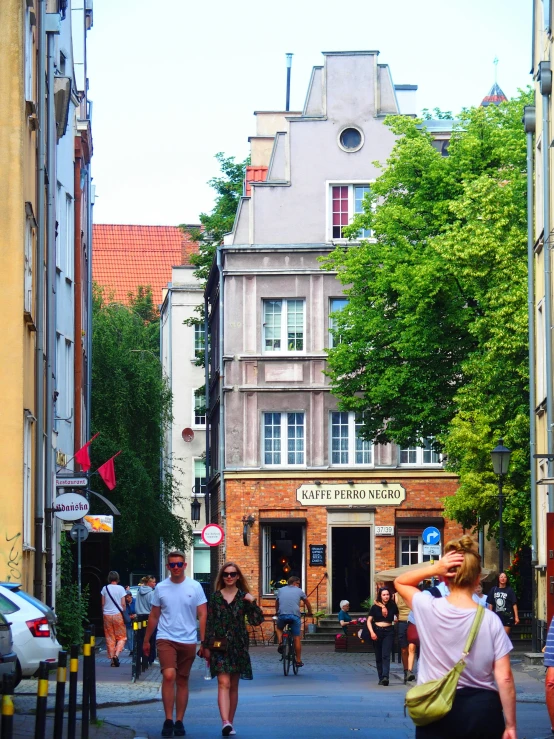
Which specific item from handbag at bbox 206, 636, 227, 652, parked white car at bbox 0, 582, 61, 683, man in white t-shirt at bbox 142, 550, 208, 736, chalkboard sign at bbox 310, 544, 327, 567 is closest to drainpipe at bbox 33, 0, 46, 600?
parked white car at bbox 0, 582, 61, 683

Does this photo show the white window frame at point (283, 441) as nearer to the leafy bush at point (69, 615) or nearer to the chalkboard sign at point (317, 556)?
the chalkboard sign at point (317, 556)

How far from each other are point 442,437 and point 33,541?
1433 cm

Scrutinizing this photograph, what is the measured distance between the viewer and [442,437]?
35750 millimetres

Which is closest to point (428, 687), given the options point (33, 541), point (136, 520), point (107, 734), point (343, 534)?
point (107, 734)

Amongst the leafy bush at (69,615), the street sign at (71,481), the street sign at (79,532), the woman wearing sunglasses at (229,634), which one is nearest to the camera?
the woman wearing sunglasses at (229,634)

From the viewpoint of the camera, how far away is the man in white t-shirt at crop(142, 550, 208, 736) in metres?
15.0

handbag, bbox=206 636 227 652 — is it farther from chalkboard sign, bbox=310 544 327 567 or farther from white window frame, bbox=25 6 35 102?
chalkboard sign, bbox=310 544 327 567

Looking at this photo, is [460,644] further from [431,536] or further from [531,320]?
[431,536]

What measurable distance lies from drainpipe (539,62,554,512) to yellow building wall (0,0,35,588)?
10.6 meters

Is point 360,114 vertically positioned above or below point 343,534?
above

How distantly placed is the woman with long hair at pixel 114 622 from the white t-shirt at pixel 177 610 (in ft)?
49.5

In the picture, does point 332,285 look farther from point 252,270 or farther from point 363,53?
point 363,53

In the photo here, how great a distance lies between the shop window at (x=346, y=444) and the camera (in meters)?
45.7

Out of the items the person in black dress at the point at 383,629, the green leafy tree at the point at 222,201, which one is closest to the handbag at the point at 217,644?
the person in black dress at the point at 383,629
